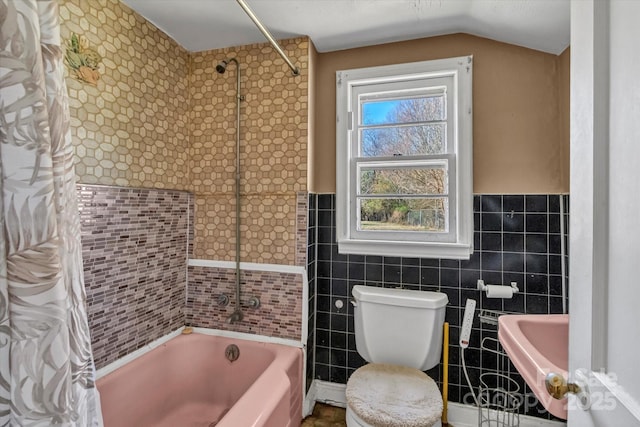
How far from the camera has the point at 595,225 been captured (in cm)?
55

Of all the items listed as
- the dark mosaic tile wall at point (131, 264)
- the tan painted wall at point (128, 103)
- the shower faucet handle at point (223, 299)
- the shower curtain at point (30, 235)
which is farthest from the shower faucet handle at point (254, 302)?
the shower curtain at point (30, 235)

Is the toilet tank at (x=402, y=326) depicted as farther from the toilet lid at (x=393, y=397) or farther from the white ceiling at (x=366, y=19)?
the white ceiling at (x=366, y=19)

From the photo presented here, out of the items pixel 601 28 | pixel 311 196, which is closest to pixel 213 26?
pixel 311 196

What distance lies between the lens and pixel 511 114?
1657 millimetres

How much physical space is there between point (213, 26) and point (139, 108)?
635mm

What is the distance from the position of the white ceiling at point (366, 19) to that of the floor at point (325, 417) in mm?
2310

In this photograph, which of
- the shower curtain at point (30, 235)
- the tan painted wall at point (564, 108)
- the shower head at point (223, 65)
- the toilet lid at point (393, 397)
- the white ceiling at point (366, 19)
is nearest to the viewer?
the shower curtain at point (30, 235)

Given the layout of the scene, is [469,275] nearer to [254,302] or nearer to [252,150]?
[254,302]

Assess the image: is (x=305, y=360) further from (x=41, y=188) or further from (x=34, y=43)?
(x=34, y=43)

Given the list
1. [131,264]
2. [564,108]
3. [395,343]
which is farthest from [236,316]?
[564,108]

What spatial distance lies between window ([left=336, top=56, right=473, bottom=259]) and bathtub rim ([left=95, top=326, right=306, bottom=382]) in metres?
0.66

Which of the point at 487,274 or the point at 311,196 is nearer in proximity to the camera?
the point at 487,274

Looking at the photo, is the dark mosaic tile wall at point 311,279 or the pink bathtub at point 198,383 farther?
the dark mosaic tile wall at point 311,279

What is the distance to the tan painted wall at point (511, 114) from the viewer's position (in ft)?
5.27
